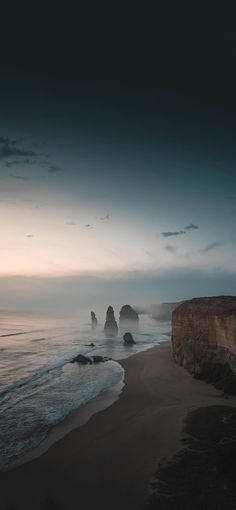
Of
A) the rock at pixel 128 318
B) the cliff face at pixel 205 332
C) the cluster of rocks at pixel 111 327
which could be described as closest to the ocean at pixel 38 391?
the cluster of rocks at pixel 111 327

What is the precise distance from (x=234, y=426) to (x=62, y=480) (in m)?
9.64

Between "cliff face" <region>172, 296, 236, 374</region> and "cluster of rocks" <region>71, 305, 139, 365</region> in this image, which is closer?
"cliff face" <region>172, 296, 236, 374</region>

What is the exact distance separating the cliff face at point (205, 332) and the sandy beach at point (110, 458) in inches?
151

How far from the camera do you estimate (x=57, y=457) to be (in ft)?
53.0

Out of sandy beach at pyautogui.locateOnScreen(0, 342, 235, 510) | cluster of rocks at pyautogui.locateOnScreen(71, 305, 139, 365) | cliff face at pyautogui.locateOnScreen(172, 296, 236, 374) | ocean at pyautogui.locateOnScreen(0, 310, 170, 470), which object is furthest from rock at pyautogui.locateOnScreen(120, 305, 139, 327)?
sandy beach at pyautogui.locateOnScreen(0, 342, 235, 510)

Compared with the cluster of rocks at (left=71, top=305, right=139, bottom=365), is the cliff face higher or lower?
higher

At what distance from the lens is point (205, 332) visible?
30484 mm

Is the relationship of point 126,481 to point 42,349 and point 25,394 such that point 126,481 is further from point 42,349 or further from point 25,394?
point 42,349

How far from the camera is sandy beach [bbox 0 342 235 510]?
1252 cm

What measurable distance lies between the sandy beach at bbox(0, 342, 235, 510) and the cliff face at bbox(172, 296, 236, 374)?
151 inches

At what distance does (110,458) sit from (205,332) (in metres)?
17.3

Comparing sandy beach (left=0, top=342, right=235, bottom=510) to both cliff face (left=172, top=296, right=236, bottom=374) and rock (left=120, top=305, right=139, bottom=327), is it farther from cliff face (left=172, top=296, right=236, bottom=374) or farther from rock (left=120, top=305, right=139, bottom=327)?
rock (left=120, top=305, right=139, bottom=327)

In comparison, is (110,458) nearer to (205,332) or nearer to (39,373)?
(205,332)

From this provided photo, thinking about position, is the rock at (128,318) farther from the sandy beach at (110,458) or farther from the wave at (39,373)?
the sandy beach at (110,458)
